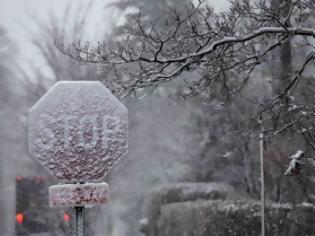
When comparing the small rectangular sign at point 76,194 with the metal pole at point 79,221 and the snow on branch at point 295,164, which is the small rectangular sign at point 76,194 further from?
the snow on branch at point 295,164

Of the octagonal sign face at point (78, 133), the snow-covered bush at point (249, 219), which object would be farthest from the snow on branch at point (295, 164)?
the octagonal sign face at point (78, 133)

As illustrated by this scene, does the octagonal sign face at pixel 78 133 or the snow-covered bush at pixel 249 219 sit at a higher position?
the octagonal sign face at pixel 78 133

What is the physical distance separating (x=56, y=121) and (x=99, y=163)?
0.95 feet

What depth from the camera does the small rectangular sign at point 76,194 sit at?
11.1 ft

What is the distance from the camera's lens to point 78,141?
10.9 feet

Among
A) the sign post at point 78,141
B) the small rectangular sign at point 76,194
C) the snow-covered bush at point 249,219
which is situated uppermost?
the sign post at point 78,141

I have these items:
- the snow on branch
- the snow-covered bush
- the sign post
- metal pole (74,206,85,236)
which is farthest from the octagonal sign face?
the snow-covered bush

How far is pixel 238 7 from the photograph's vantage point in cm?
858

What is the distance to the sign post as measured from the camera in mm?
3332

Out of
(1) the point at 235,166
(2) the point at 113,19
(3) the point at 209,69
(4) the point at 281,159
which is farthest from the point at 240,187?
(3) the point at 209,69

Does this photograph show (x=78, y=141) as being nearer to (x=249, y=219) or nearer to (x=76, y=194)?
(x=76, y=194)

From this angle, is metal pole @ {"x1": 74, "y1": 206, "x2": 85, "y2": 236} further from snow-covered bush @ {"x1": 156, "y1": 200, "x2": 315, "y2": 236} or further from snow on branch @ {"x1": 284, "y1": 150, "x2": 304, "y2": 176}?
snow-covered bush @ {"x1": 156, "y1": 200, "x2": 315, "y2": 236}

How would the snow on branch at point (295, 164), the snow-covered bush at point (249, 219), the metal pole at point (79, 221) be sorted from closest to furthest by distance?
the metal pole at point (79, 221), the snow on branch at point (295, 164), the snow-covered bush at point (249, 219)

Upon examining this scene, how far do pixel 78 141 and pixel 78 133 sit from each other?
0.04 metres
